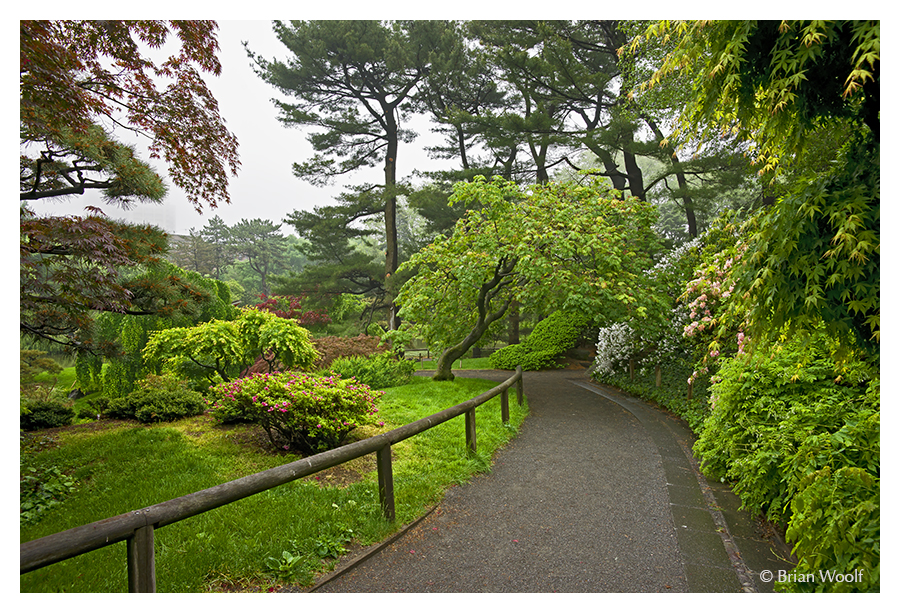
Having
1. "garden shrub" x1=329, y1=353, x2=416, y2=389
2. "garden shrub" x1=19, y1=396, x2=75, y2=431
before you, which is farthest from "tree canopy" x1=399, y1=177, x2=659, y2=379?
"garden shrub" x1=19, y1=396, x2=75, y2=431

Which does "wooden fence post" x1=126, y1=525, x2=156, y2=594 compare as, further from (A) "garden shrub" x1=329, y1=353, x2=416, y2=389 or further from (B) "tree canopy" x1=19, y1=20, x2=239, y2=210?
(A) "garden shrub" x1=329, y1=353, x2=416, y2=389

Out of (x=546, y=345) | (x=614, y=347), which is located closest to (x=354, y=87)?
(x=546, y=345)

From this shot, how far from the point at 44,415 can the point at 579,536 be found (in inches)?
278

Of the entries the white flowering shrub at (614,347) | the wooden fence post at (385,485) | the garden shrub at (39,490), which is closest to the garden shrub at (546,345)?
the white flowering shrub at (614,347)

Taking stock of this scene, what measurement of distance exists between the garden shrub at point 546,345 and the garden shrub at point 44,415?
33.4 ft

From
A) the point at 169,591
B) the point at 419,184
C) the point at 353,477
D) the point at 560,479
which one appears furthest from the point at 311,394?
the point at 419,184

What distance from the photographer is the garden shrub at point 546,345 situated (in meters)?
12.9

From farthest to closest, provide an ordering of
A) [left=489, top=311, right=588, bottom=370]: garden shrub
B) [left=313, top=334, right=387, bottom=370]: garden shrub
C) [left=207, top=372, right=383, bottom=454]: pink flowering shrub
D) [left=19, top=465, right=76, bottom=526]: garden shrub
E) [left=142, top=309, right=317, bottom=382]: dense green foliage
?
[left=489, top=311, right=588, bottom=370]: garden shrub, [left=313, top=334, right=387, bottom=370]: garden shrub, [left=142, top=309, right=317, bottom=382]: dense green foliage, [left=207, top=372, right=383, bottom=454]: pink flowering shrub, [left=19, top=465, right=76, bottom=526]: garden shrub

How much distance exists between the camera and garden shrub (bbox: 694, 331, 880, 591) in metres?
1.77

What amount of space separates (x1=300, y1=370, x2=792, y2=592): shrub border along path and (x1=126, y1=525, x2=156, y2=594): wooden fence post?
808mm

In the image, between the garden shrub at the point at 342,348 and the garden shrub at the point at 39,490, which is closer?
the garden shrub at the point at 39,490

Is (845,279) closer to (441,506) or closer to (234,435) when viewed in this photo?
(441,506)

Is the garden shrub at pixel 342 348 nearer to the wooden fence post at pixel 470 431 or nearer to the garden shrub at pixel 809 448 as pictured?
the wooden fence post at pixel 470 431

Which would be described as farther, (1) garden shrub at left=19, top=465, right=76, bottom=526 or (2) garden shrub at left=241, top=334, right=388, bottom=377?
(2) garden shrub at left=241, top=334, right=388, bottom=377
